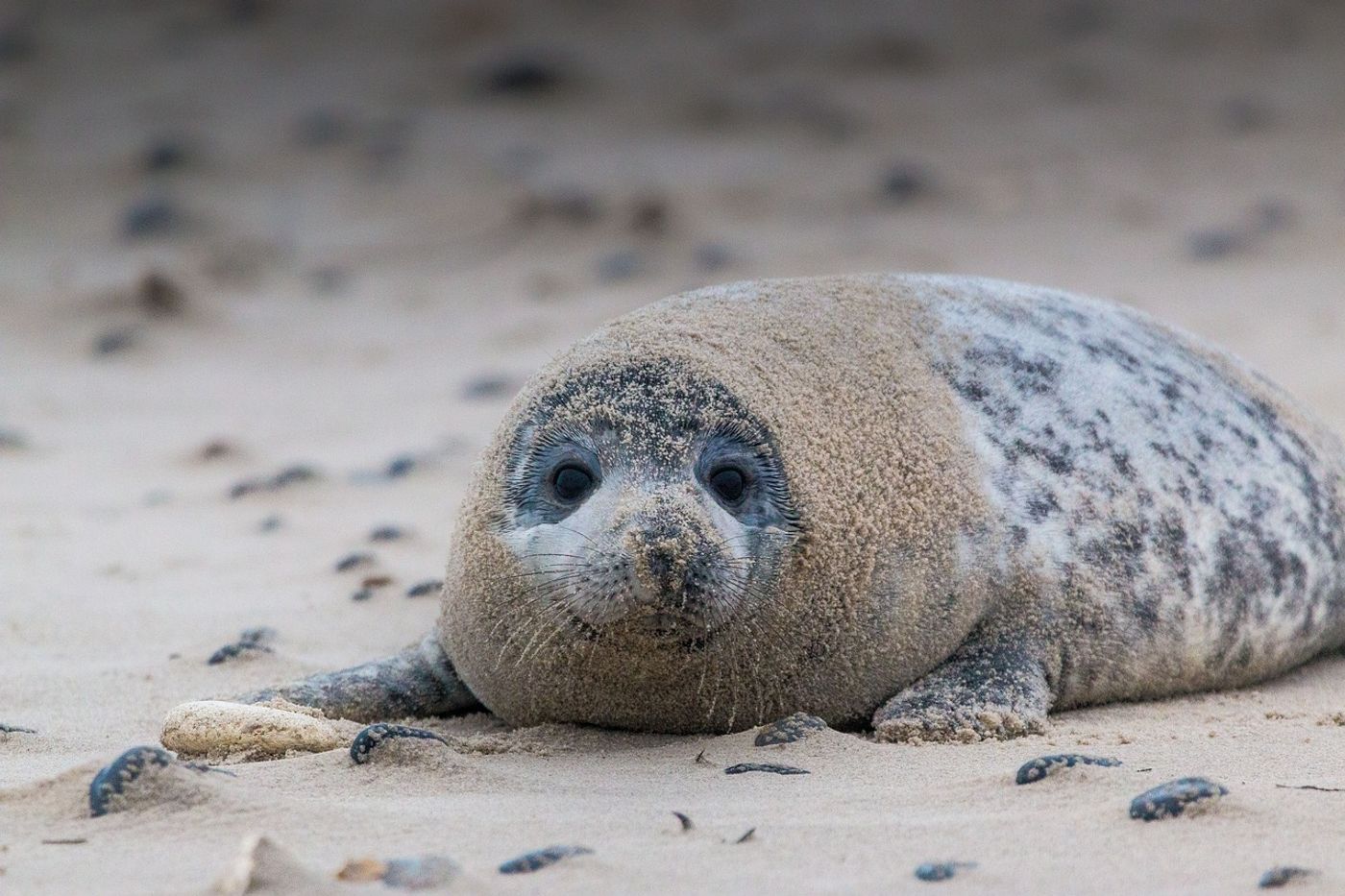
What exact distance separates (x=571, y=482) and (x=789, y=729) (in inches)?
26.0

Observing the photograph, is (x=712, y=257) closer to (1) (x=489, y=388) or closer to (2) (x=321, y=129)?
(1) (x=489, y=388)

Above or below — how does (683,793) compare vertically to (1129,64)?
below

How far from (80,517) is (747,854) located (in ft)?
15.4

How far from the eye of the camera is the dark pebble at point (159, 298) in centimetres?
1098

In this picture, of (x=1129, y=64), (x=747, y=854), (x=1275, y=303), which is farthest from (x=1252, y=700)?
(x=1129, y=64)

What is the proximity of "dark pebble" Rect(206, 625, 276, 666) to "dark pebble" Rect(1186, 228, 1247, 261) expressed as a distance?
771 cm

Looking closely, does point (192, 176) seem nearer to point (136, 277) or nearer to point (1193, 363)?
point (136, 277)

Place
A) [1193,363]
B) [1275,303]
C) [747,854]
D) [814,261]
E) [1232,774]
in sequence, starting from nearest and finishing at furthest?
[747,854], [1232,774], [1193,363], [1275,303], [814,261]

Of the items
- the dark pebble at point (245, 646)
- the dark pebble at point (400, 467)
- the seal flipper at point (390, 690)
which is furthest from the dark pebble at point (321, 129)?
the seal flipper at point (390, 690)

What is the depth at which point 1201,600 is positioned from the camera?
432 centimetres

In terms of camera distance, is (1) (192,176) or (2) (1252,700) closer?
(2) (1252,700)

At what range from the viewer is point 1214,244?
37.2 ft

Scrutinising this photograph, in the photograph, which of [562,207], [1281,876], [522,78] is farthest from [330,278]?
[1281,876]

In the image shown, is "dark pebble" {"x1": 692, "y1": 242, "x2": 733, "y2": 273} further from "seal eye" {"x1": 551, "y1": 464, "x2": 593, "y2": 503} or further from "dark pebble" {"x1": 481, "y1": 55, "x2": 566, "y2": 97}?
"seal eye" {"x1": 551, "y1": 464, "x2": 593, "y2": 503}
